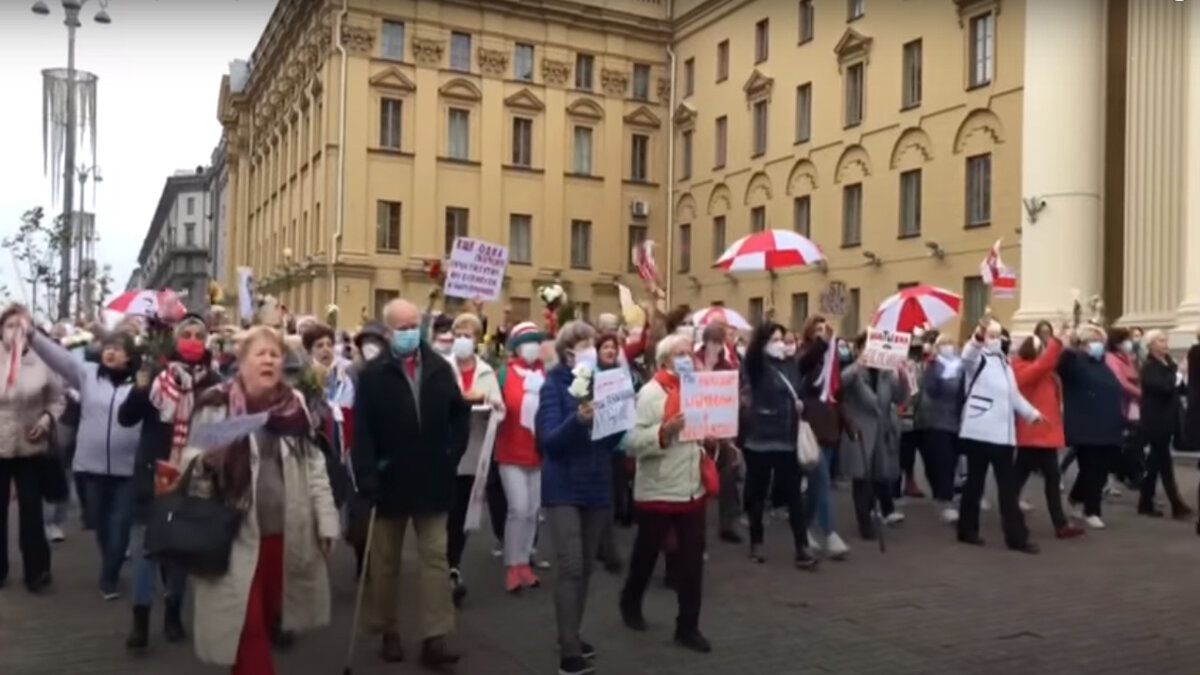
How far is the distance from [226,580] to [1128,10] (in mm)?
26420

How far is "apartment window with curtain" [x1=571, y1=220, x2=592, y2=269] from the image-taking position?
45719mm

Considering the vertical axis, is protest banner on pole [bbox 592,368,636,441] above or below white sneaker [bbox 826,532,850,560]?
above

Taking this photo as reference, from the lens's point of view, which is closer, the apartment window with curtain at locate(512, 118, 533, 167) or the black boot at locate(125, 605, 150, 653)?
the black boot at locate(125, 605, 150, 653)

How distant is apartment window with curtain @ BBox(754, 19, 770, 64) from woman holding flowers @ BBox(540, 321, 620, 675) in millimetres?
34363

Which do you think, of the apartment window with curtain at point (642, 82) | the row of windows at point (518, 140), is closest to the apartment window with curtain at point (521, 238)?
the row of windows at point (518, 140)

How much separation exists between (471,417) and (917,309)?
7.25 metres

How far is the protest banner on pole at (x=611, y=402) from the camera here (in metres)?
7.59

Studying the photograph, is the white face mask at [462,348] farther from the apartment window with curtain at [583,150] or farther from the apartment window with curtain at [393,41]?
the apartment window with curtain at [583,150]

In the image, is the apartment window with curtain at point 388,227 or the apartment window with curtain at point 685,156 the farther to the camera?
the apartment window with curtain at point 685,156

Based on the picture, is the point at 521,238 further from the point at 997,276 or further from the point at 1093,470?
the point at 1093,470

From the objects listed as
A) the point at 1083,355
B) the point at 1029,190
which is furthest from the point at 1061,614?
the point at 1029,190

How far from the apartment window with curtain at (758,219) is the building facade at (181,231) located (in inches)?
3238

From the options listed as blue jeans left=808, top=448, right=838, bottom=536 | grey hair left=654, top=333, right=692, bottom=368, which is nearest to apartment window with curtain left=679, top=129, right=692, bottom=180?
blue jeans left=808, top=448, right=838, bottom=536

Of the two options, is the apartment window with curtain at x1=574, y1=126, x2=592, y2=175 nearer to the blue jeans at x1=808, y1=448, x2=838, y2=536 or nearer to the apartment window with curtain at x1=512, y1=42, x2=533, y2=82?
the apartment window with curtain at x1=512, y1=42, x2=533, y2=82
